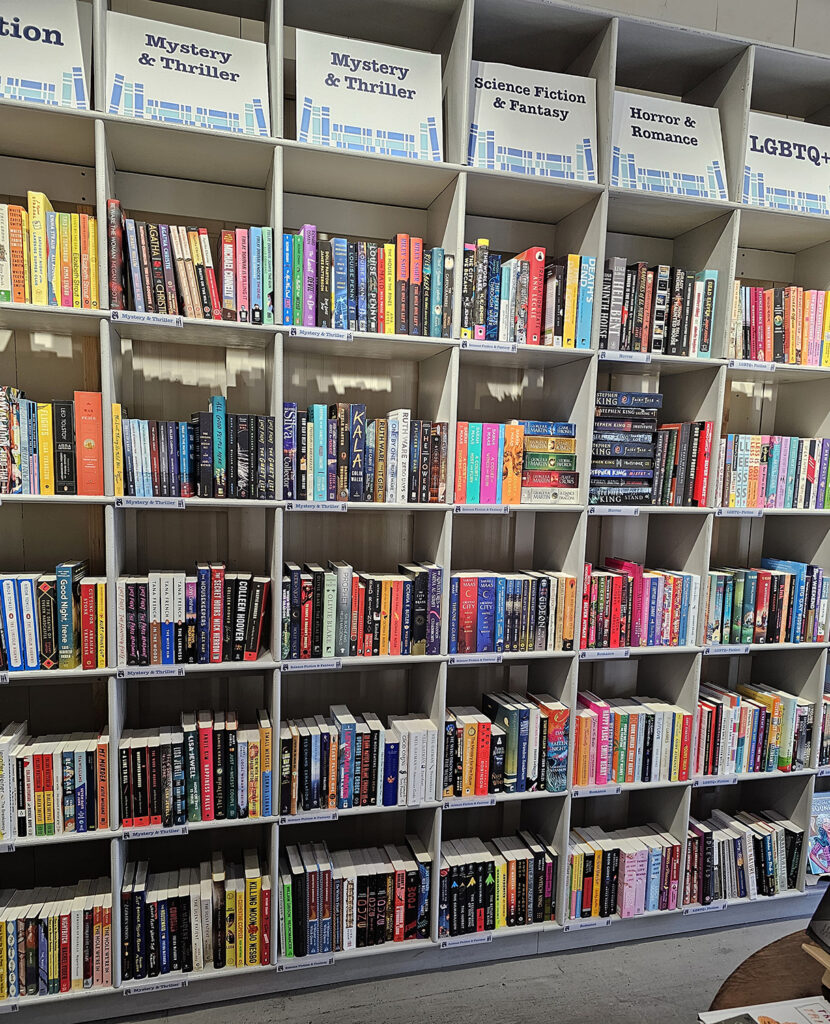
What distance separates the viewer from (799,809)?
2572mm

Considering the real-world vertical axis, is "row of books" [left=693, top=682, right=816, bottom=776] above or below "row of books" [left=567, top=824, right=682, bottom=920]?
above

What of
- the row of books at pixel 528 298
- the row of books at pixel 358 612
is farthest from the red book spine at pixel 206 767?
the row of books at pixel 528 298

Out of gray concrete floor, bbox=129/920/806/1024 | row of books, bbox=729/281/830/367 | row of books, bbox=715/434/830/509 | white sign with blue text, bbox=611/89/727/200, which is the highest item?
white sign with blue text, bbox=611/89/727/200

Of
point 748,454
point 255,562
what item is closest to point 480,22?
point 748,454

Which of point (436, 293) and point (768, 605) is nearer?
point (436, 293)

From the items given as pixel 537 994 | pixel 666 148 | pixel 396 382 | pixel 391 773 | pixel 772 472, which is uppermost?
pixel 666 148

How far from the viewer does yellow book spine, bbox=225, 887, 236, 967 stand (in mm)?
2027

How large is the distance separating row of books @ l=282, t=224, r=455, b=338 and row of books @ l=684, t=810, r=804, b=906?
1984 mm

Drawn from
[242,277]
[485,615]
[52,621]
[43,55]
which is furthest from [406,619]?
[43,55]

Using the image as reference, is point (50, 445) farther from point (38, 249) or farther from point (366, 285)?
point (366, 285)

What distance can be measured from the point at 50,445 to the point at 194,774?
100 cm

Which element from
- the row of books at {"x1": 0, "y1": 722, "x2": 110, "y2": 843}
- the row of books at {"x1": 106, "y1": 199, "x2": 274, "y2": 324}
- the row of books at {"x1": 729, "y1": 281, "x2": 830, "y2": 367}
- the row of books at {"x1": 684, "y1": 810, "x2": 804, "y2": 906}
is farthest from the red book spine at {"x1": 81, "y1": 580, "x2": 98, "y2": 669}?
the row of books at {"x1": 729, "y1": 281, "x2": 830, "y2": 367}

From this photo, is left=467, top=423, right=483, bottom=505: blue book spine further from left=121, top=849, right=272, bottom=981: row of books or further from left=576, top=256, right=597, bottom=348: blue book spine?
left=121, top=849, right=272, bottom=981: row of books

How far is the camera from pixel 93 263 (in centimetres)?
184
